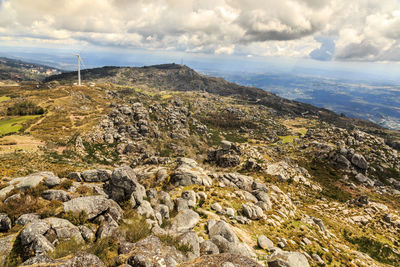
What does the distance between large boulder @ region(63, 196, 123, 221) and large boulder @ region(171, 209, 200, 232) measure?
594cm

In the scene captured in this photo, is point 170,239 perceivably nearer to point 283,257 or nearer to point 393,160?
point 283,257

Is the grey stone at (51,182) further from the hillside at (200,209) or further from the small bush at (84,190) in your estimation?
the small bush at (84,190)

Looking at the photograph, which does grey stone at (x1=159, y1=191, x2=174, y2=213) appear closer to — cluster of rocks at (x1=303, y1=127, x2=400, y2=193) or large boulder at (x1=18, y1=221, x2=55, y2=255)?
large boulder at (x1=18, y1=221, x2=55, y2=255)

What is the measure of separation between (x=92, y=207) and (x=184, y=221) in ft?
30.4

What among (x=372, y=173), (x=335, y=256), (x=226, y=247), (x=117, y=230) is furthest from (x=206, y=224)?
(x=372, y=173)

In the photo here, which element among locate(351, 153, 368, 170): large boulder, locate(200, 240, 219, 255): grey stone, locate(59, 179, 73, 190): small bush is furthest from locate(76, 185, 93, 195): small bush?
locate(351, 153, 368, 170): large boulder

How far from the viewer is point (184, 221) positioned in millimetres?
19156

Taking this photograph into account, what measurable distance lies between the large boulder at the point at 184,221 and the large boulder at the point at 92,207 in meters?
5.94

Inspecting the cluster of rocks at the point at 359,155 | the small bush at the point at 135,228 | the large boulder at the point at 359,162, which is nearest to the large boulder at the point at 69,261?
the small bush at the point at 135,228

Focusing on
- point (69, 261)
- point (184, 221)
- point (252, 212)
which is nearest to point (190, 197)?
point (184, 221)

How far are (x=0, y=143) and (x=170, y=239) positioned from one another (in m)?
73.3

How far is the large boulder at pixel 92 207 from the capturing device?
1453 centimetres

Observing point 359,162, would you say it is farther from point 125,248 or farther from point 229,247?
point 125,248

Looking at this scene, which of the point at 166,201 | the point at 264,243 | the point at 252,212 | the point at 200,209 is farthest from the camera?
the point at 252,212
